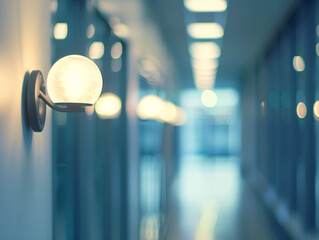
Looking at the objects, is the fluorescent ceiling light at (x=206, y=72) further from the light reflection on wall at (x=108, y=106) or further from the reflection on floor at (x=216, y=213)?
the light reflection on wall at (x=108, y=106)

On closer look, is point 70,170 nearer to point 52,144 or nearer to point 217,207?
point 52,144

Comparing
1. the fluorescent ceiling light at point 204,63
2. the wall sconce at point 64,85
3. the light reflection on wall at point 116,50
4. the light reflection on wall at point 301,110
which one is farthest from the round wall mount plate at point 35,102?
the fluorescent ceiling light at point 204,63

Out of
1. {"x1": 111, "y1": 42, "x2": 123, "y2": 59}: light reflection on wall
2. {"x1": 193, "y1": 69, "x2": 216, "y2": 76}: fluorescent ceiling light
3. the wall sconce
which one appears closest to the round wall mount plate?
the wall sconce

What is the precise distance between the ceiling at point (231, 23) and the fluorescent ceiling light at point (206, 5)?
0.39 feet

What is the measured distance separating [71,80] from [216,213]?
22.5 feet

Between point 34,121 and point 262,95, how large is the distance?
9.40m

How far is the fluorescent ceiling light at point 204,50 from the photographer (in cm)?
773

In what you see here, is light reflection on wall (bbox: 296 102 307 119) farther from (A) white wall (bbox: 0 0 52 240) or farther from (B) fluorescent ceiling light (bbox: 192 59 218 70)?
(A) white wall (bbox: 0 0 52 240)

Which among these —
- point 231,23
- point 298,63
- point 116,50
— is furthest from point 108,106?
point 231,23


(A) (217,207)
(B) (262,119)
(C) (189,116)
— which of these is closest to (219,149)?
(C) (189,116)

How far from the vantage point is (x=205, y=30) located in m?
6.54

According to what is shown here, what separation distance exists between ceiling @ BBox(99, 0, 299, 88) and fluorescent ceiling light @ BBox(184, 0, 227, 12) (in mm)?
119

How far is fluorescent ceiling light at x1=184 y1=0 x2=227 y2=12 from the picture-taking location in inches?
200

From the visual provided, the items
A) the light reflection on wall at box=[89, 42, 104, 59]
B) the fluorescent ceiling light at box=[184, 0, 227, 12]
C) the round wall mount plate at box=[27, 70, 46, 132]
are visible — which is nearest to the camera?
the round wall mount plate at box=[27, 70, 46, 132]
